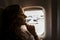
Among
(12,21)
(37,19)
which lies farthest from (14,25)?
(37,19)

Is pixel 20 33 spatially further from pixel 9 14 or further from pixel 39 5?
pixel 39 5

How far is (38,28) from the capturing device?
1.74m

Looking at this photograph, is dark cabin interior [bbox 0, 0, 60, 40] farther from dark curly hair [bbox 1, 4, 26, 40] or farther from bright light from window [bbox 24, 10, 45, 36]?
dark curly hair [bbox 1, 4, 26, 40]

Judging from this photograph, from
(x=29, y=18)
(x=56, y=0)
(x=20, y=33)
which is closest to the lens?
(x=20, y=33)

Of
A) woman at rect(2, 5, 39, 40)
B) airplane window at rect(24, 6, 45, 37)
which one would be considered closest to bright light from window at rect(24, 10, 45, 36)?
airplane window at rect(24, 6, 45, 37)

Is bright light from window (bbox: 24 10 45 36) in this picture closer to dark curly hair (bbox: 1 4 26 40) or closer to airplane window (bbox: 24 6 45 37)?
airplane window (bbox: 24 6 45 37)

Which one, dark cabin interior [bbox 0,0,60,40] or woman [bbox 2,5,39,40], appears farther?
dark cabin interior [bbox 0,0,60,40]

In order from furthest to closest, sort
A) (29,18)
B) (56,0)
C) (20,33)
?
1. (29,18)
2. (56,0)
3. (20,33)

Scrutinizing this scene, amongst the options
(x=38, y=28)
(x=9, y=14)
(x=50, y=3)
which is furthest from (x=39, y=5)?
(x=9, y=14)

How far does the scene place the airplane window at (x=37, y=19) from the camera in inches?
67.0

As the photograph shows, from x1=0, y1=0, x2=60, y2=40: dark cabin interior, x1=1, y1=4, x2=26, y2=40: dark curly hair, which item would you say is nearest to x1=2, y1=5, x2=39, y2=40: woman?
x1=1, y1=4, x2=26, y2=40: dark curly hair

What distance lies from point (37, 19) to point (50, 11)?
174mm

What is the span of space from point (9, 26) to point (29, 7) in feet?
1.24

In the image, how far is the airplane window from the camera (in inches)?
67.0
